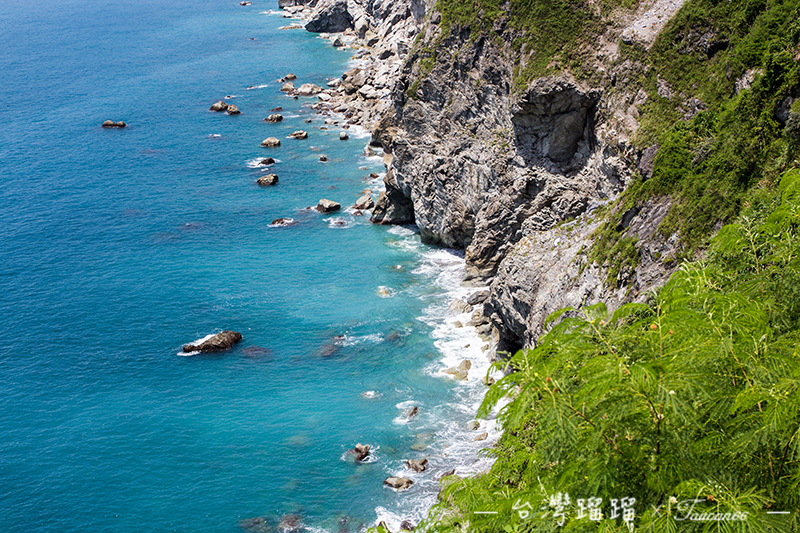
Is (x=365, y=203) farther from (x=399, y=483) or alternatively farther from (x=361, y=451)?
(x=399, y=483)

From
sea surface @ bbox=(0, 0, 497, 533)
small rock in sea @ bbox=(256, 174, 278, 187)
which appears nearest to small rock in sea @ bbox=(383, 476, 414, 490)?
sea surface @ bbox=(0, 0, 497, 533)

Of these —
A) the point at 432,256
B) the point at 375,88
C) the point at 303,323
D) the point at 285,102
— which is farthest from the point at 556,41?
the point at 285,102

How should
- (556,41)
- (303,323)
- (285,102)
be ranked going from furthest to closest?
(285,102) < (303,323) < (556,41)

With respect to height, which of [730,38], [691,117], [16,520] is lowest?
[16,520]

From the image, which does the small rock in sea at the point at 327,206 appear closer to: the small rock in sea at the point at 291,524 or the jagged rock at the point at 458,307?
the jagged rock at the point at 458,307

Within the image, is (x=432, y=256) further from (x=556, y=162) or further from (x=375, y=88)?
(x=375, y=88)

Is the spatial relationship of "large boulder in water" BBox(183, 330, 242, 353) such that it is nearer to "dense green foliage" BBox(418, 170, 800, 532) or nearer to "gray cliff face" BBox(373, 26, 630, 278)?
"gray cliff face" BBox(373, 26, 630, 278)

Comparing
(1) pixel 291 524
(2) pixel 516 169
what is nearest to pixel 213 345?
(1) pixel 291 524


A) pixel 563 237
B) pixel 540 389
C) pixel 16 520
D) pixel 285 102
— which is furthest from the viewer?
pixel 285 102
